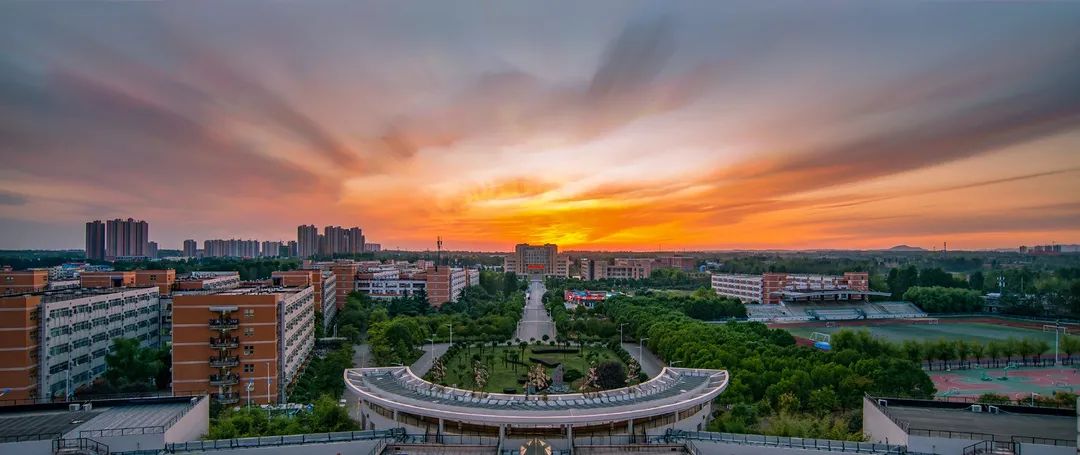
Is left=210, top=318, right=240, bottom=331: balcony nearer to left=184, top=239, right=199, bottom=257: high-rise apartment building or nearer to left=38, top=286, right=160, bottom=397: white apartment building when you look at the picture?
left=38, top=286, right=160, bottom=397: white apartment building

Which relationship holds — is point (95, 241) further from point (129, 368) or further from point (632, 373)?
point (632, 373)

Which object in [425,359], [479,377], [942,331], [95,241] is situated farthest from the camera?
[95,241]

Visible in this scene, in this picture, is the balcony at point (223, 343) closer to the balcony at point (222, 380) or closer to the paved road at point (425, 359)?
the balcony at point (222, 380)

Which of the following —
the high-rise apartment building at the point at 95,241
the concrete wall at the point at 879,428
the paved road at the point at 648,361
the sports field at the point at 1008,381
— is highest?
the high-rise apartment building at the point at 95,241

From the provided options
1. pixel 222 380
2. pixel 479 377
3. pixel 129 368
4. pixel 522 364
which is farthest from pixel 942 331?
pixel 129 368

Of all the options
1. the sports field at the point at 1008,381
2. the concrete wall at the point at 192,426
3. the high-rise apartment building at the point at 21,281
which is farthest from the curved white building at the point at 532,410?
the high-rise apartment building at the point at 21,281

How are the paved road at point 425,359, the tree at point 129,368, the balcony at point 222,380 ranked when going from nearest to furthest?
the balcony at point 222,380, the tree at point 129,368, the paved road at point 425,359

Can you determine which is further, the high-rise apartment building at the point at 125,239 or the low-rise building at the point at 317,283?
the high-rise apartment building at the point at 125,239
